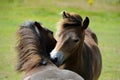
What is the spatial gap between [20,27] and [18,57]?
1.46ft

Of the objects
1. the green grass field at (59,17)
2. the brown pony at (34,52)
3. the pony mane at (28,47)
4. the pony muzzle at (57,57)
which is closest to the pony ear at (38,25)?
the brown pony at (34,52)

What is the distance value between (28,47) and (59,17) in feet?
66.1

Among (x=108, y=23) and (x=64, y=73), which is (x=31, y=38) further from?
(x=108, y=23)

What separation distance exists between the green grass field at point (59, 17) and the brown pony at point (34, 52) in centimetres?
505

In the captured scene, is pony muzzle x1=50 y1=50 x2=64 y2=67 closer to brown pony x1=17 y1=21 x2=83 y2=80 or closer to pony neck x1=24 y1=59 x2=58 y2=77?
brown pony x1=17 y1=21 x2=83 y2=80

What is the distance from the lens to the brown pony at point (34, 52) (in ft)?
Result: 16.7

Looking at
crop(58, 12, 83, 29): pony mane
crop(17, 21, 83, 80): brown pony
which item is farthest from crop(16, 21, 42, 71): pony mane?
crop(58, 12, 83, 29): pony mane

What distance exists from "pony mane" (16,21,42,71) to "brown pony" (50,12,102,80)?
0.68m

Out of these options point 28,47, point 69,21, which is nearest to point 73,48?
point 69,21

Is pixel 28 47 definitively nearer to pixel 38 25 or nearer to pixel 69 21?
pixel 38 25

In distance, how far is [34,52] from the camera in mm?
5547

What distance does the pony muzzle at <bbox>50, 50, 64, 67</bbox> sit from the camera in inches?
250

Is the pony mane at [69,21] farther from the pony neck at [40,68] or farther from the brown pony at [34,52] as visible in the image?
the pony neck at [40,68]

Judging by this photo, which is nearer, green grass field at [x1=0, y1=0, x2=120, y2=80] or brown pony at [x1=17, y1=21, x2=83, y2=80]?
brown pony at [x1=17, y1=21, x2=83, y2=80]
